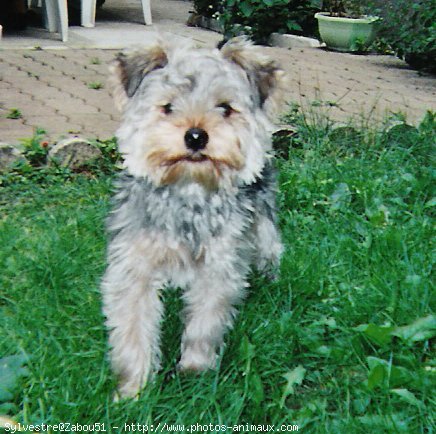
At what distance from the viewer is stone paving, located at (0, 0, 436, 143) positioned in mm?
6215

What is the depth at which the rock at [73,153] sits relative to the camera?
5102 millimetres

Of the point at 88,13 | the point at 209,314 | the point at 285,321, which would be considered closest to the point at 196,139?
the point at 209,314

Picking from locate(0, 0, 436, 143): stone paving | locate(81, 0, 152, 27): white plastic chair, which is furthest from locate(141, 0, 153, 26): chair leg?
locate(81, 0, 152, 27): white plastic chair

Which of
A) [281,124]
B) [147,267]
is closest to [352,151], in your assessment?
[281,124]

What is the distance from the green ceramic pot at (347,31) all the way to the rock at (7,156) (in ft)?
21.0

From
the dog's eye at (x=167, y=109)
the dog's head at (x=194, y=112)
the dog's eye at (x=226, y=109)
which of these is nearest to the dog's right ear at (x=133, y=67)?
the dog's head at (x=194, y=112)

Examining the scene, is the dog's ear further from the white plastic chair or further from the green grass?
the white plastic chair

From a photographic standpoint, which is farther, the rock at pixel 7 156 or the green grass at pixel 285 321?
the rock at pixel 7 156

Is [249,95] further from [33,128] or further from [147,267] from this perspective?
[33,128]

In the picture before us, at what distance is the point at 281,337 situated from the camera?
3195mm

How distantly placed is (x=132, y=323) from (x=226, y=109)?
0.91 metres

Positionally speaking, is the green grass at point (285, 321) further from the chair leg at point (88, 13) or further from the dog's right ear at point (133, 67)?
the chair leg at point (88, 13)

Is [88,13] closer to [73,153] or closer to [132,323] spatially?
[73,153]

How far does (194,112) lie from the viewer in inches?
108
